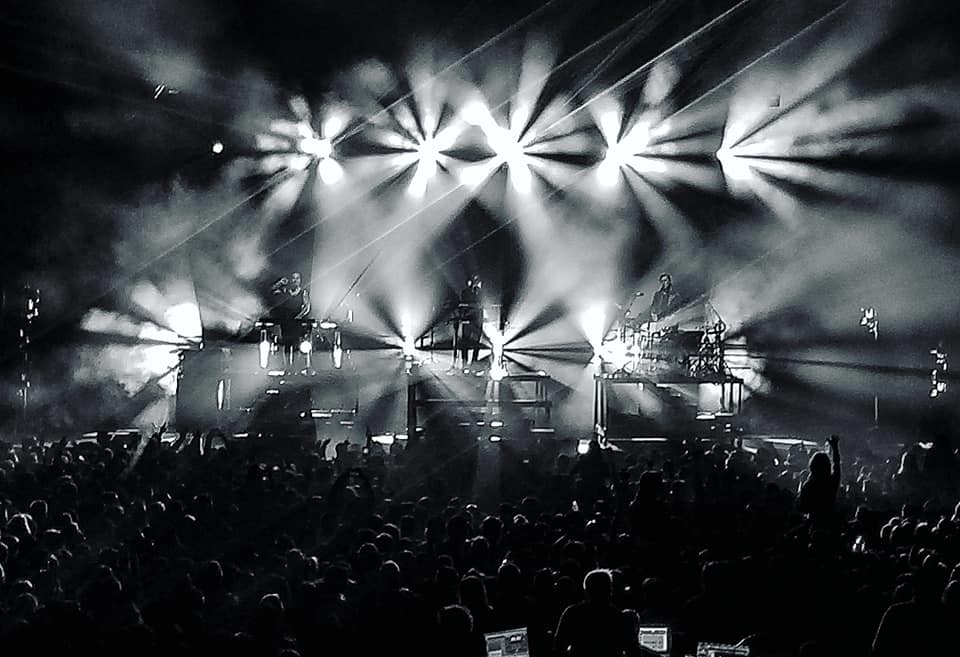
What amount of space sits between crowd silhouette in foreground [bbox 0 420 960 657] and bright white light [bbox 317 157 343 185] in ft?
41.6

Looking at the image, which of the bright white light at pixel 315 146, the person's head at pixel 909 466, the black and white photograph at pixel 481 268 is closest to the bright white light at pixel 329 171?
the black and white photograph at pixel 481 268

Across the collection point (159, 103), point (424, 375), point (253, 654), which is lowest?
point (253, 654)

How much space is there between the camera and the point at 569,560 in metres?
6.31

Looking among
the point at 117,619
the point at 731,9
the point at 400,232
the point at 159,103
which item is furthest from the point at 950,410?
the point at 117,619

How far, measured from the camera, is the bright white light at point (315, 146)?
877 inches

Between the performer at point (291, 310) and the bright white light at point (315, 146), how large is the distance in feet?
9.16

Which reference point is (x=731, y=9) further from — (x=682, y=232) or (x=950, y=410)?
(x=950, y=410)

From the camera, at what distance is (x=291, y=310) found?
20.6 meters

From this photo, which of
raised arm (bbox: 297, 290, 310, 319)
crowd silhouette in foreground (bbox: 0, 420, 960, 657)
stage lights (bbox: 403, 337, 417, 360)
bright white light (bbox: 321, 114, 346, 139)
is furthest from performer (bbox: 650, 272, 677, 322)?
crowd silhouette in foreground (bbox: 0, 420, 960, 657)

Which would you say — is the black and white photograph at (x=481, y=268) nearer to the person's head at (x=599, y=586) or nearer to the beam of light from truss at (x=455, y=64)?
the beam of light from truss at (x=455, y=64)

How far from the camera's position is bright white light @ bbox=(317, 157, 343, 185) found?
22.9 m

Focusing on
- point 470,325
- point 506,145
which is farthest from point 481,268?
point 470,325

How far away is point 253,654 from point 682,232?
20.2 m

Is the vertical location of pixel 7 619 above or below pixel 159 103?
below
